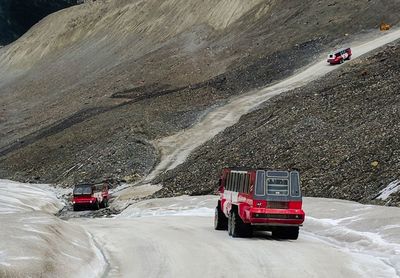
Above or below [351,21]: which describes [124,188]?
below

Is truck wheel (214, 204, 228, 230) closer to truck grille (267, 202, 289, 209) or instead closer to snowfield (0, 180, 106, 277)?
truck grille (267, 202, 289, 209)

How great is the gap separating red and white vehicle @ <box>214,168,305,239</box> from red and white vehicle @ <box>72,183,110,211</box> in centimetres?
2048

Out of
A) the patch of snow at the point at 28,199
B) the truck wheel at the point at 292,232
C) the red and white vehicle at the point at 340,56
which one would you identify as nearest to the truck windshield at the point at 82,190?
the patch of snow at the point at 28,199

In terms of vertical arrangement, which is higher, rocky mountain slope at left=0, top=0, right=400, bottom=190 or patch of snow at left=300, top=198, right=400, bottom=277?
rocky mountain slope at left=0, top=0, right=400, bottom=190

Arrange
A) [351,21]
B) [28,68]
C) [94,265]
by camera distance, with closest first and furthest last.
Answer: [94,265] → [351,21] → [28,68]

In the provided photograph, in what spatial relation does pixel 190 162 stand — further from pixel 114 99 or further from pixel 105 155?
pixel 114 99

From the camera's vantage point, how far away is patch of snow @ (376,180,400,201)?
73.6ft

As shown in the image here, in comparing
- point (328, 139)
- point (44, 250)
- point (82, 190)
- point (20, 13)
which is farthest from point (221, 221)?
point (20, 13)

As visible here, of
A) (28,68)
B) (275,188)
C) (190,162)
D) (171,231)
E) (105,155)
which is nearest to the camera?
(275,188)

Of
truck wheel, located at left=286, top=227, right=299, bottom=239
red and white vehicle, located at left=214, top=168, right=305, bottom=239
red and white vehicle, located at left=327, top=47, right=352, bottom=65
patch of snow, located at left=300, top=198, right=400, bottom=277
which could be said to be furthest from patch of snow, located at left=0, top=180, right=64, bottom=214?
red and white vehicle, located at left=327, top=47, right=352, bottom=65

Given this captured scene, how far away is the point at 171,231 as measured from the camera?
757 inches

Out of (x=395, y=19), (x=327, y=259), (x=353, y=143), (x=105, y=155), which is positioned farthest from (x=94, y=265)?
(x=395, y=19)

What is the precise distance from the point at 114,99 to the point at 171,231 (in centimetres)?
4789

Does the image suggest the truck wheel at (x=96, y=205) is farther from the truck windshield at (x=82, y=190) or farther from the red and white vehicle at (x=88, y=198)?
the truck windshield at (x=82, y=190)
